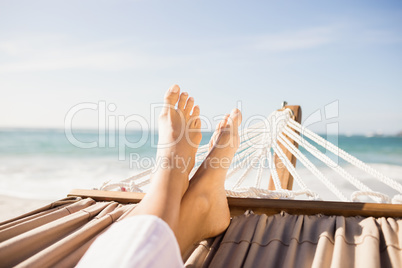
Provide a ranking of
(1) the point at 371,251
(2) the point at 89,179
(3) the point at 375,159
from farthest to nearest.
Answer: (3) the point at 375,159 < (2) the point at 89,179 < (1) the point at 371,251

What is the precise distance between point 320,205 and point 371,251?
0.77 ft

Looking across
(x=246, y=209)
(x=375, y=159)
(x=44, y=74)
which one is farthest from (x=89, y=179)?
(x=44, y=74)

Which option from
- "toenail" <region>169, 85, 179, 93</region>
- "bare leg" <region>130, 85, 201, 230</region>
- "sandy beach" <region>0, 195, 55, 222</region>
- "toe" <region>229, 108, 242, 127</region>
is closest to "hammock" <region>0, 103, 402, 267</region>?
"bare leg" <region>130, 85, 201, 230</region>

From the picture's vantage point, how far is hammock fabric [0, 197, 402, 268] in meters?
0.61

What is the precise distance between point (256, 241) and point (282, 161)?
95 cm

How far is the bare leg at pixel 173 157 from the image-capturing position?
0.59 metres

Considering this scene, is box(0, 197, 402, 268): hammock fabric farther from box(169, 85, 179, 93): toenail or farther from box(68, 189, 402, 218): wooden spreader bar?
box(169, 85, 179, 93): toenail

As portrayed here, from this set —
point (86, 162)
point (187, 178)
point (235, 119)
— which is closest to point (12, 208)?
point (235, 119)

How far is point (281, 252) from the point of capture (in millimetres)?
674

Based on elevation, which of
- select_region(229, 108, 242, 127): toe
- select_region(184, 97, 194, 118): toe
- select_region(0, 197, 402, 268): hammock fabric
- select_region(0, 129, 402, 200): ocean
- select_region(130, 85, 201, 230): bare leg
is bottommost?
select_region(0, 129, 402, 200): ocean

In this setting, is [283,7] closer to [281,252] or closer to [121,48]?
[121,48]

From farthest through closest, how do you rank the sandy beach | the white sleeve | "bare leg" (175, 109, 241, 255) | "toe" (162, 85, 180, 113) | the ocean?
the ocean → the sandy beach → "toe" (162, 85, 180, 113) → "bare leg" (175, 109, 241, 255) → the white sleeve

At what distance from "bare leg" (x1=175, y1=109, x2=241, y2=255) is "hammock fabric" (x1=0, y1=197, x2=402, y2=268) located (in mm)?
30

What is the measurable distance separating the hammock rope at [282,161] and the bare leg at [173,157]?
0.51 ft
